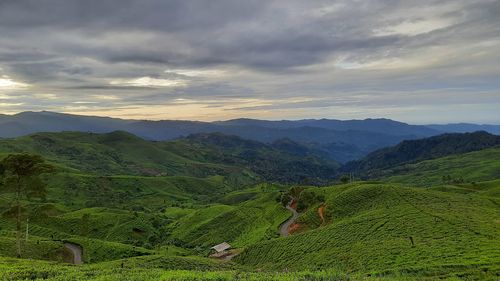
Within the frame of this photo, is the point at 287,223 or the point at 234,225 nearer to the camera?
the point at 287,223

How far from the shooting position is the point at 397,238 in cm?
5300

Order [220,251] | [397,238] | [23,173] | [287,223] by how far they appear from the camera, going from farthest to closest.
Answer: [287,223] < [220,251] < [397,238] < [23,173]

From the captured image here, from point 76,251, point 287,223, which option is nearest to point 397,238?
point 287,223

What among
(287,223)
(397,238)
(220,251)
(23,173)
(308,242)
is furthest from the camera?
(287,223)

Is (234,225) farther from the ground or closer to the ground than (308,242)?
closer to the ground

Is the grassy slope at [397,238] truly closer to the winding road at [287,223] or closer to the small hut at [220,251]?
the winding road at [287,223]

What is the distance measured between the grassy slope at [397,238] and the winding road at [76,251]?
3717 centimetres

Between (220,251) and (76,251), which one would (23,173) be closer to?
(76,251)

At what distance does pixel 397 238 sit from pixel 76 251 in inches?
2955

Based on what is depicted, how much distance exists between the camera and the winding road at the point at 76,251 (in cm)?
8232

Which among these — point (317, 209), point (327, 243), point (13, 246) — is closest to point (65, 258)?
point (13, 246)

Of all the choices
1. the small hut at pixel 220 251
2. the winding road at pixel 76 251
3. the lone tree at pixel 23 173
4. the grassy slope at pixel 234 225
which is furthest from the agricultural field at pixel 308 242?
the small hut at pixel 220 251

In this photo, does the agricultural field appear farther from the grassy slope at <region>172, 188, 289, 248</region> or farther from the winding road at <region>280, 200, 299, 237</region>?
the winding road at <region>280, 200, 299, 237</region>

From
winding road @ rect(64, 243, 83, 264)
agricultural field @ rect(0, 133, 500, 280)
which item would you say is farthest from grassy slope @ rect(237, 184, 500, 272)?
winding road @ rect(64, 243, 83, 264)
